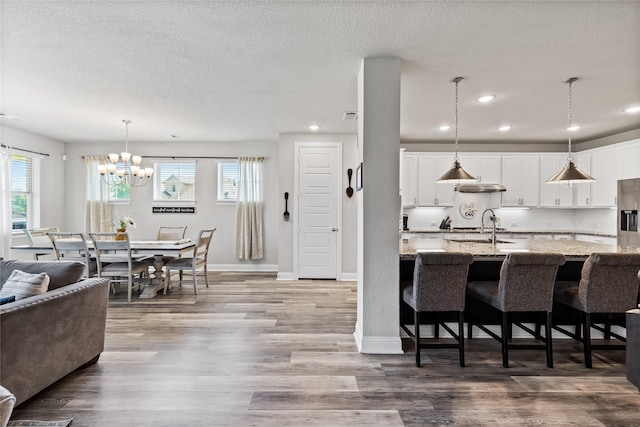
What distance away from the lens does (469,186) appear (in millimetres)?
6129

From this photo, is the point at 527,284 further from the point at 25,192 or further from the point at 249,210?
the point at 25,192

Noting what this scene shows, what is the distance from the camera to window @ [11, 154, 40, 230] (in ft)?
19.4

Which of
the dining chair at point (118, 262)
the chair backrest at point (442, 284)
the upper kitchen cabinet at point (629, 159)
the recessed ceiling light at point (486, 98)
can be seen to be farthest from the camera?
the upper kitchen cabinet at point (629, 159)

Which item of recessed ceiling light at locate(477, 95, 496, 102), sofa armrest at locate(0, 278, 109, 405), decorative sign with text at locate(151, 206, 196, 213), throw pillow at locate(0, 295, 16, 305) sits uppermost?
recessed ceiling light at locate(477, 95, 496, 102)

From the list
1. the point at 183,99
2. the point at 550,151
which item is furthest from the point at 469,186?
the point at 183,99

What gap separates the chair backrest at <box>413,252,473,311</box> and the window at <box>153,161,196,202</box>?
563 centimetres

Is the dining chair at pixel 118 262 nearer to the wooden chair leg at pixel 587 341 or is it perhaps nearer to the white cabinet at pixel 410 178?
the white cabinet at pixel 410 178

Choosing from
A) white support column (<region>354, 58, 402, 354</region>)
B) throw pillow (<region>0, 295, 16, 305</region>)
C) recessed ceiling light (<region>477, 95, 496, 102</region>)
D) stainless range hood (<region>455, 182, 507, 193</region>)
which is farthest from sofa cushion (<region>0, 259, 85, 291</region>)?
stainless range hood (<region>455, 182, 507, 193</region>)

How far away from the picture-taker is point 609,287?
269cm

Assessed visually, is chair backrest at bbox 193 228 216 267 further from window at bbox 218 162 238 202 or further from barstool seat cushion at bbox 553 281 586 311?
barstool seat cushion at bbox 553 281 586 311

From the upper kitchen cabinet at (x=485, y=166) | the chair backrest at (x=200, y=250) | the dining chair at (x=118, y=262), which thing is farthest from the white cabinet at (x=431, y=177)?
the dining chair at (x=118, y=262)

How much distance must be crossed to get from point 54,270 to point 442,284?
296 cm

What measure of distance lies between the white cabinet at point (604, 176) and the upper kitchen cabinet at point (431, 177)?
234cm

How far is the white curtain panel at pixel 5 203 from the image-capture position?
5.45 m
